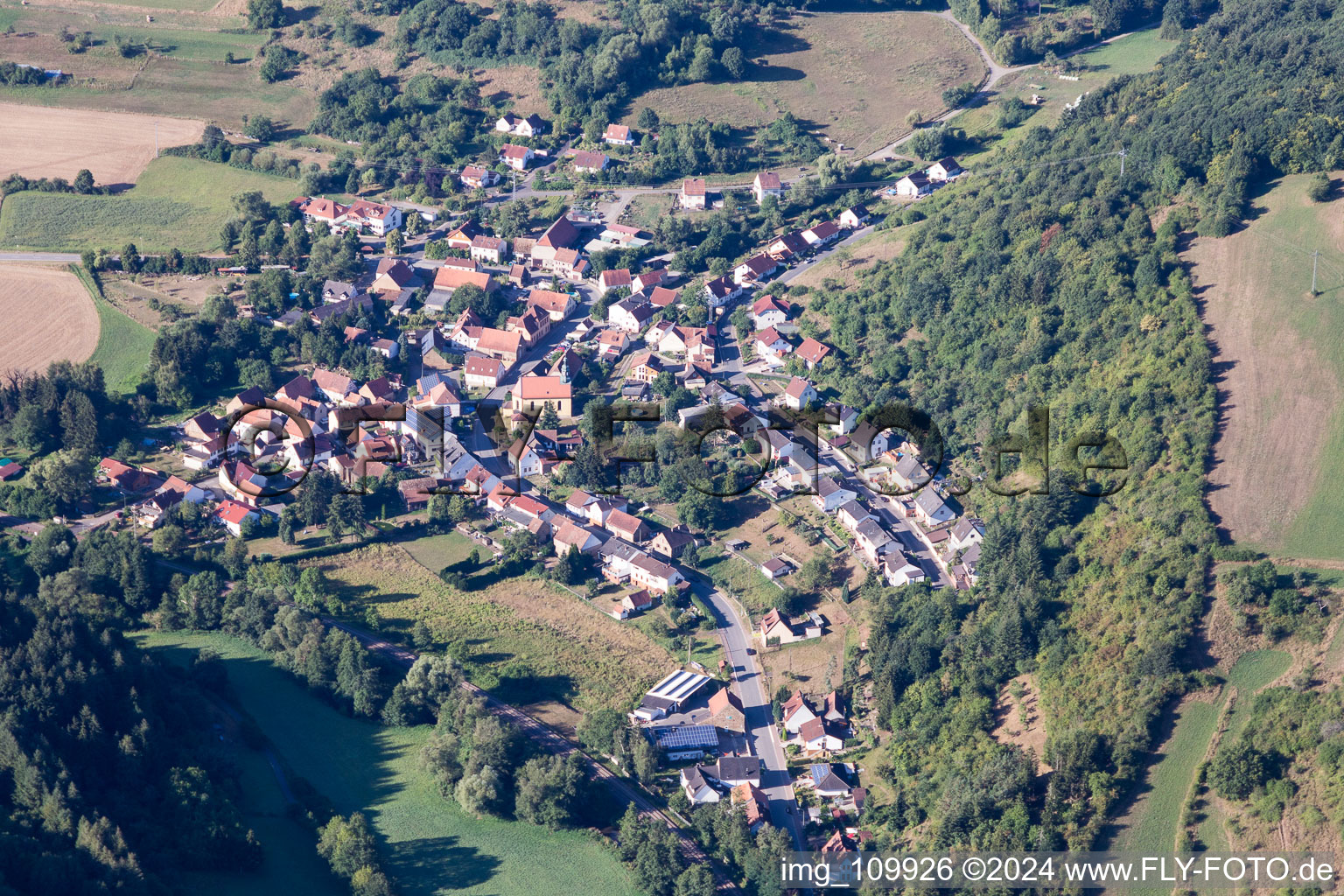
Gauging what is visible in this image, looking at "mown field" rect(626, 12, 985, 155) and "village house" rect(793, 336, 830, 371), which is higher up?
"mown field" rect(626, 12, 985, 155)

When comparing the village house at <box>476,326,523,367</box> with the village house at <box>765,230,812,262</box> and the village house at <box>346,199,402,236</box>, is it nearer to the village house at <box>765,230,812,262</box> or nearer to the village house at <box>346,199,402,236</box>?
the village house at <box>346,199,402,236</box>

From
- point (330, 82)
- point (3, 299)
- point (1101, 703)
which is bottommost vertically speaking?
point (1101, 703)

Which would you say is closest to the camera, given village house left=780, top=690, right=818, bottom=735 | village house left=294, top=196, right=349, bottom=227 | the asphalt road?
the asphalt road

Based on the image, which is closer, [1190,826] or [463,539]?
[1190,826]

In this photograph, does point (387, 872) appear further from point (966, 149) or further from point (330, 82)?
point (330, 82)

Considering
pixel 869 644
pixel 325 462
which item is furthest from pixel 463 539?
pixel 869 644

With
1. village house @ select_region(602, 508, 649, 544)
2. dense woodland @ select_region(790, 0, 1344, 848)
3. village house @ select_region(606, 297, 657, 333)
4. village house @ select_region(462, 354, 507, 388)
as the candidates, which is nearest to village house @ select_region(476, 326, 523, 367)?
village house @ select_region(462, 354, 507, 388)

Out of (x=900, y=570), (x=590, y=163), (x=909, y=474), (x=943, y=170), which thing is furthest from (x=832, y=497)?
(x=590, y=163)

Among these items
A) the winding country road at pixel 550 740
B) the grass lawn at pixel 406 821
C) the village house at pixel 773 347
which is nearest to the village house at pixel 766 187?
the village house at pixel 773 347
